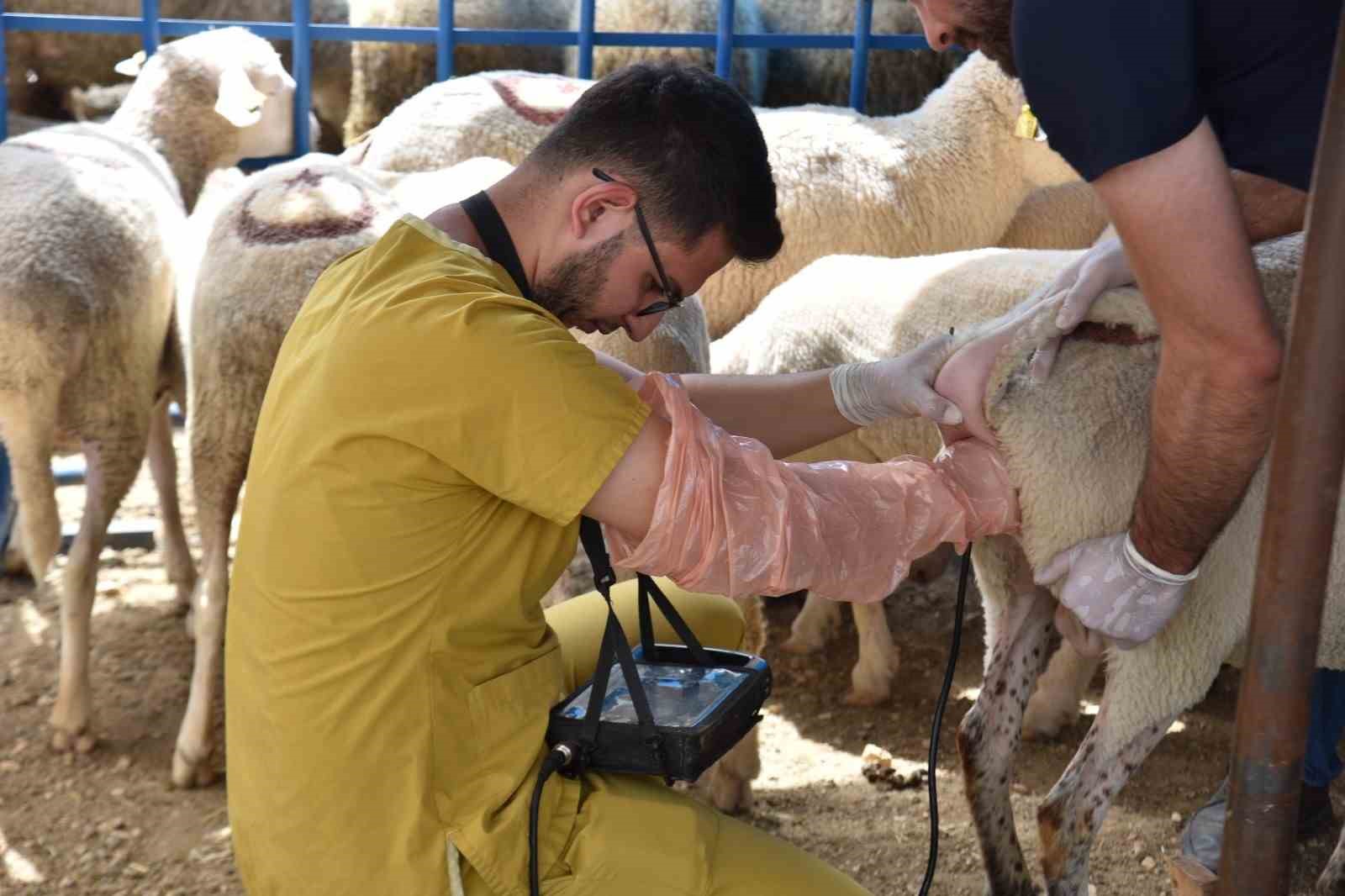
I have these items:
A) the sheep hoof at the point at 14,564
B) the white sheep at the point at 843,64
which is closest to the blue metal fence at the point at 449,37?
the white sheep at the point at 843,64

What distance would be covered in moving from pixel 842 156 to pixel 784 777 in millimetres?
2206

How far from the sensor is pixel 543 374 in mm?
1636

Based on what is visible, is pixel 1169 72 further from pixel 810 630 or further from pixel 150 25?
pixel 150 25

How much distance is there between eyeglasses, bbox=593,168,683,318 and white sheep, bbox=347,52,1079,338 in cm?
261

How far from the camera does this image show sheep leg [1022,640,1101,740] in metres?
3.68

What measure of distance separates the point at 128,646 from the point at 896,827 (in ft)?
8.31

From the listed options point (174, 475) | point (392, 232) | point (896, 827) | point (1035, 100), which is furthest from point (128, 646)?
point (1035, 100)

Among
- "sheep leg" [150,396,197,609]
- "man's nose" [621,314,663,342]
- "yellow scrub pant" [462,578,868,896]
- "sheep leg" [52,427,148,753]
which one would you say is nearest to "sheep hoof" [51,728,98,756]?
"sheep leg" [52,427,148,753]

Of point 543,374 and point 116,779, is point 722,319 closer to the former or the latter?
point 116,779

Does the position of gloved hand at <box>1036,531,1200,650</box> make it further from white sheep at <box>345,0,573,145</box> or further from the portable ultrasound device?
white sheep at <box>345,0,573,145</box>

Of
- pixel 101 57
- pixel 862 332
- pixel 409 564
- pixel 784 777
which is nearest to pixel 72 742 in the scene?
pixel 784 777

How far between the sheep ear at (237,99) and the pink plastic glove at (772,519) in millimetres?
3269

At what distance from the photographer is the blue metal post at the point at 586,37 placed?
201 inches

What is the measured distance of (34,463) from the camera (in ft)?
11.8
